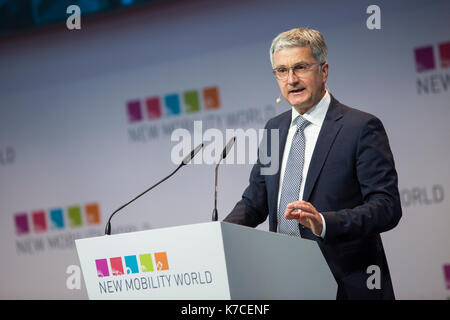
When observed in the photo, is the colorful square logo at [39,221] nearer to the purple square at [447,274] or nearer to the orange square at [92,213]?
the orange square at [92,213]

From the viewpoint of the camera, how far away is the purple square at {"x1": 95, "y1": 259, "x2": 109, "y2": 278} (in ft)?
6.28

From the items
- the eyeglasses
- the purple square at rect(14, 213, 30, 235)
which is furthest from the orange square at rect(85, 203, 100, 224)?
the eyeglasses

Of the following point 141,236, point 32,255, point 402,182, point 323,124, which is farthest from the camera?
point 32,255

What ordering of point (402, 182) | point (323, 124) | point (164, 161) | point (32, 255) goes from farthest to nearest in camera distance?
point (32, 255), point (164, 161), point (402, 182), point (323, 124)

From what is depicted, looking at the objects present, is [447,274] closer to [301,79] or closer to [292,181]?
Result: [292,181]

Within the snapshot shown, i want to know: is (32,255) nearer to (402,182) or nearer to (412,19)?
(402,182)

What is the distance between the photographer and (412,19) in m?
4.15

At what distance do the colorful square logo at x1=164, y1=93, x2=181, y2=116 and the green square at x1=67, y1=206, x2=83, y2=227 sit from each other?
114 cm

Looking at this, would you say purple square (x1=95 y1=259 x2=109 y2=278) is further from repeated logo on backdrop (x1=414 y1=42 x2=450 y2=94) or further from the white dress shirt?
repeated logo on backdrop (x1=414 y1=42 x2=450 y2=94)

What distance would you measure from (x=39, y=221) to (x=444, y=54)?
136 inches

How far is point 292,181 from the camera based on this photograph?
2479 millimetres

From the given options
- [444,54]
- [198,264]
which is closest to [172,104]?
[444,54]

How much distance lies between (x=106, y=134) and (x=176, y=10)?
1.16m

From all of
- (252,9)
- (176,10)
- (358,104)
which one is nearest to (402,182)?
(358,104)
